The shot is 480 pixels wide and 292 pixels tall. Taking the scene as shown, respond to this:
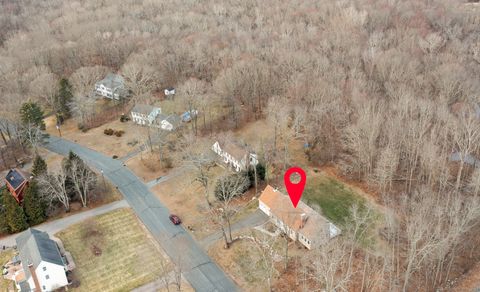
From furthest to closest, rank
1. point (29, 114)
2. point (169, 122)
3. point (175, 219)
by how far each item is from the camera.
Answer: point (169, 122), point (29, 114), point (175, 219)

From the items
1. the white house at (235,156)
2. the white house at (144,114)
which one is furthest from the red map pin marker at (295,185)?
the white house at (144,114)

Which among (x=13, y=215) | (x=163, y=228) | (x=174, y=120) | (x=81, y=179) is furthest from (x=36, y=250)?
(x=174, y=120)

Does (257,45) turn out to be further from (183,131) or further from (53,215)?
(53,215)

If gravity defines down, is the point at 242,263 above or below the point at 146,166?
below

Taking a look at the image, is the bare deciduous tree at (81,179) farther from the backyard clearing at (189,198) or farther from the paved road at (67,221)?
the backyard clearing at (189,198)

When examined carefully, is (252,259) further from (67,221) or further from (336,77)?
(336,77)

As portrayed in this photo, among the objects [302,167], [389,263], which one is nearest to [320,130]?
[302,167]

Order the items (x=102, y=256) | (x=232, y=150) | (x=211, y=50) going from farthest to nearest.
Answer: (x=211, y=50) → (x=232, y=150) → (x=102, y=256)

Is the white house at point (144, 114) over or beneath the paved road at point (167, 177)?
over
